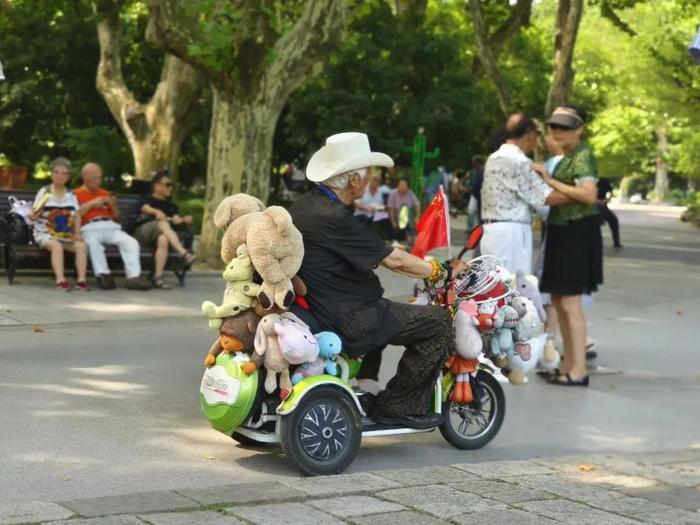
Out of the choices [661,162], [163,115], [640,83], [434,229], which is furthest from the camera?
[661,162]

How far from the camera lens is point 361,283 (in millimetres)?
7496

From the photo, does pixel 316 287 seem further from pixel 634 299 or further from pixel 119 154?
pixel 119 154

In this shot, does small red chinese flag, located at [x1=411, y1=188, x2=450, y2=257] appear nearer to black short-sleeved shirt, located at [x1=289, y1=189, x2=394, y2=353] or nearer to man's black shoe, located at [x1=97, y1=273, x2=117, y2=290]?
black short-sleeved shirt, located at [x1=289, y1=189, x2=394, y2=353]

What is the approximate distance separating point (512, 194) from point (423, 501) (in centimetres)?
432

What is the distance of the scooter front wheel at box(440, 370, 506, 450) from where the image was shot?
8.07m

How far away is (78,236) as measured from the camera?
48.2ft

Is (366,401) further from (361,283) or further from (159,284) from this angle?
(159,284)

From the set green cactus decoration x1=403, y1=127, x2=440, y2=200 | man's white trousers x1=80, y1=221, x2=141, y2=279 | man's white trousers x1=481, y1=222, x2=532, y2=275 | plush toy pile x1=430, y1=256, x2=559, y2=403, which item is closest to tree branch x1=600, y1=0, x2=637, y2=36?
green cactus decoration x1=403, y1=127, x2=440, y2=200

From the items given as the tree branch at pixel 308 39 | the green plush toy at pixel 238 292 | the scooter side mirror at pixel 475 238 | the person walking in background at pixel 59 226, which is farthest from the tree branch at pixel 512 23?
the green plush toy at pixel 238 292

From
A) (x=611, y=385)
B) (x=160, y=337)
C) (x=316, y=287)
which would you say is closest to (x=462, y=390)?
(x=316, y=287)

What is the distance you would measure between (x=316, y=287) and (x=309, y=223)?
0.34 metres

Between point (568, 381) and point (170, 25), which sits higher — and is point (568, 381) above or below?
below

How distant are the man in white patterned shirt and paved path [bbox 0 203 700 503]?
1062 millimetres

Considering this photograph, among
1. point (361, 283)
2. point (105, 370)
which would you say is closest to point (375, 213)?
point (105, 370)
